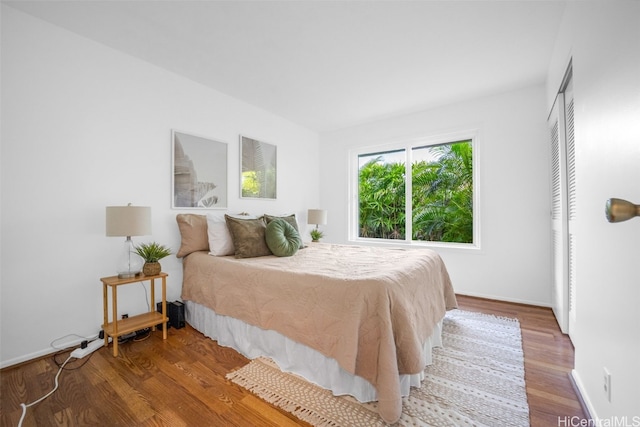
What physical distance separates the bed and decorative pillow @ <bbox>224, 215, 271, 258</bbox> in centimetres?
8

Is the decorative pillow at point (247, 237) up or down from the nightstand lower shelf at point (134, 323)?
up

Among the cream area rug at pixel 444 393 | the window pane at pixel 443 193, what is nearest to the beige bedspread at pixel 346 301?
the cream area rug at pixel 444 393

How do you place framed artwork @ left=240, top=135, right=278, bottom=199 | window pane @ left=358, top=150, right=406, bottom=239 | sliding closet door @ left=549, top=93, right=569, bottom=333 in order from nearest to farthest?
sliding closet door @ left=549, top=93, right=569, bottom=333
framed artwork @ left=240, top=135, right=278, bottom=199
window pane @ left=358, top=150, right=406, bottom=239

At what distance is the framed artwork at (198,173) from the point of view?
2846 millimetres

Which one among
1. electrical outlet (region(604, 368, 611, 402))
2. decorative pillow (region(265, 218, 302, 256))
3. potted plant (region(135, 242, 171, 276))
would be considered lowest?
electrical outlet (region(604, 368, 611, 402))

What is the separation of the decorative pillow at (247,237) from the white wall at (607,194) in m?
2.38

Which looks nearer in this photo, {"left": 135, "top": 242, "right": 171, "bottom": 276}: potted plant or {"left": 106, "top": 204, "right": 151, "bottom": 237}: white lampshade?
{"left": 106, "top": 204, "right": 151, "bottom": 237}: white lampshade

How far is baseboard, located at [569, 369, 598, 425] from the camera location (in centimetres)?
138

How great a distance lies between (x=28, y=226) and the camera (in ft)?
6.48

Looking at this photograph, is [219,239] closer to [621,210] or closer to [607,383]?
[621,210]

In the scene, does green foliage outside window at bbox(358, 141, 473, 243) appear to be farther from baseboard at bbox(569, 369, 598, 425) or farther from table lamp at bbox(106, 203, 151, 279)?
table lamp at bbox(106, 203, 151, 279)

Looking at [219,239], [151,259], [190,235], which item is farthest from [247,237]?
[151,259]

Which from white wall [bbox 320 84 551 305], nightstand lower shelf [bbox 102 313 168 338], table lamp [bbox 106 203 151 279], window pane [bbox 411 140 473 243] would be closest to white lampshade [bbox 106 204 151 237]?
table lamp [bbox 106 203 151 279]

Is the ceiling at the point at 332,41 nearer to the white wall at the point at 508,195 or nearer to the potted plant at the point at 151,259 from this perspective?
the white wall at the point at 508,195
